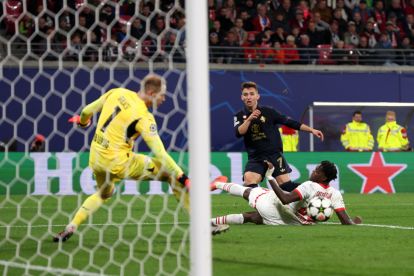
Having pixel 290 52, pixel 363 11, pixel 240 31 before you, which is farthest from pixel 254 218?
pixel 363 11

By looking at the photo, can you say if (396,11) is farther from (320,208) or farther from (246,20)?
(320,208)

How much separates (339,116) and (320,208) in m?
11.3

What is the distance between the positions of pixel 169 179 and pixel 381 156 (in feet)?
36.1

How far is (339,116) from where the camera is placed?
70.8 ft

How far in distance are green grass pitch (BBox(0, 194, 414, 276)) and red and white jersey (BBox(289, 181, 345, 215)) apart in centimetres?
28

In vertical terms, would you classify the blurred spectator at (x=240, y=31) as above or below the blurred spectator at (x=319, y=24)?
below

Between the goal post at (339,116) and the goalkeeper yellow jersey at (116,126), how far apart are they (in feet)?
41.3

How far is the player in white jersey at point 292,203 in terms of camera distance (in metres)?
10.2

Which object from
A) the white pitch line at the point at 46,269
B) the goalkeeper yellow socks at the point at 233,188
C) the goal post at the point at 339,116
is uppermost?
the goal post at the point at 339,116

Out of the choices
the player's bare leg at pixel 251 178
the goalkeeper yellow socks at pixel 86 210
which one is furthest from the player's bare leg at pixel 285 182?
the goalkeeper yellow socks at pixel 86 210

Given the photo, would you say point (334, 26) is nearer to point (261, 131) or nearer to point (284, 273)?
point (261, 131)

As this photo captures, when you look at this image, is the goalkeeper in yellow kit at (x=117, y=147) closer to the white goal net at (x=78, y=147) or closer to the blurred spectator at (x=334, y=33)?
the white goal net at (x=78, y=147)

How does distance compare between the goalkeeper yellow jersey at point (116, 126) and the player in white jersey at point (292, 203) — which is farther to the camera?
the player in white jersey at point (292, 203)

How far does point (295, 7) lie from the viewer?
23.4 metres
